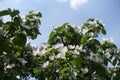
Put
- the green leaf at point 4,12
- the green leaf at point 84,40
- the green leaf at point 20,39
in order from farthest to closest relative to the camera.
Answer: the green leaf at point 84,40 < the green leaf at point 20,39 < the green leaf at point 4,12

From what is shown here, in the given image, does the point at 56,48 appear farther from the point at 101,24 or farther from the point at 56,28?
the point at 101,24

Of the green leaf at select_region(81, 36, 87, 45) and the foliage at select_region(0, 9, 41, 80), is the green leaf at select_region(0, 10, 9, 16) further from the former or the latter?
the green leaf at select_region(81, 36, 87, 45)

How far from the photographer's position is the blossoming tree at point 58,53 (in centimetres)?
388

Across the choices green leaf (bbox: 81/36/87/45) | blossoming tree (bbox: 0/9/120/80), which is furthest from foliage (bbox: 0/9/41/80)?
green leaf (bbox: 81/36/87/45)

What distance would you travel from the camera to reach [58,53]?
191 inches

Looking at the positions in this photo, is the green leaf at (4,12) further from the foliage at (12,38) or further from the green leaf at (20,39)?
the green leaf at (20,39)

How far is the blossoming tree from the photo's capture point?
3.88 m

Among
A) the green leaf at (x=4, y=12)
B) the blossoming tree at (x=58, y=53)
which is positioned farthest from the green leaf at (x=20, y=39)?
the green leaf at (x=4, y=12)

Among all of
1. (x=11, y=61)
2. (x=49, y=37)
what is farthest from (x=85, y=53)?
(x=11, y=61)

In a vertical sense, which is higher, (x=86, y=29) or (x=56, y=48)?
(x=86, y=29)

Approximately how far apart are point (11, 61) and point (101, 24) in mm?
2153

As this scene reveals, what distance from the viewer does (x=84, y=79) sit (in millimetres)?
5266

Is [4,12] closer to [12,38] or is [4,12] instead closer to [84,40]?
[12,38]

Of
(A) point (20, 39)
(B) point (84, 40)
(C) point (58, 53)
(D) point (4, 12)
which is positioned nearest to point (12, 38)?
(A) point (20, 39)
